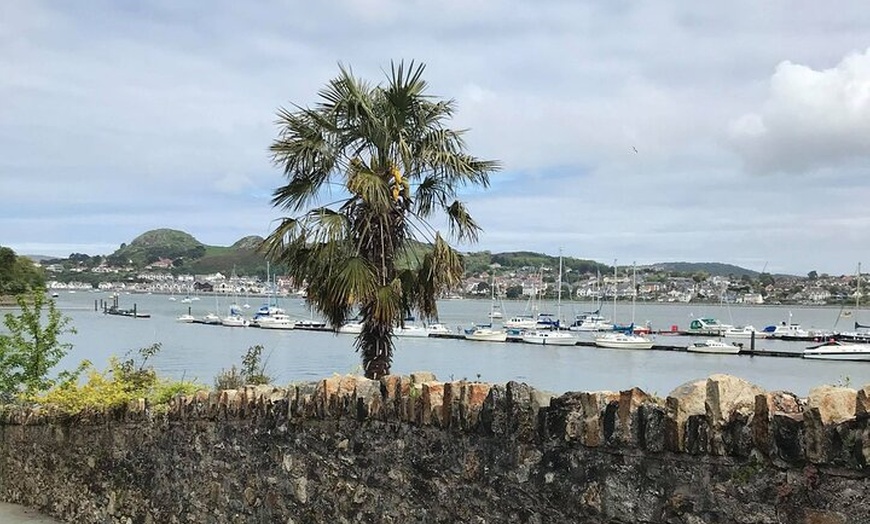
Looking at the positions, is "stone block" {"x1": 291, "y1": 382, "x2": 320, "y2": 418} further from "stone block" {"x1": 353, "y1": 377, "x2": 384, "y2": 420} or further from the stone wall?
"stone block" {"x1": 353, "y1": 377, "x2": 384, "y2": 420}

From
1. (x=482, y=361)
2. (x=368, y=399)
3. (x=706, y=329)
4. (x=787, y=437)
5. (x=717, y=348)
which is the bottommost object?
(x=482, y=361)

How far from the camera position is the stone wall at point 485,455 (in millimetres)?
3020

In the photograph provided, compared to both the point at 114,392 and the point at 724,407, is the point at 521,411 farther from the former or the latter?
the point at 114,392

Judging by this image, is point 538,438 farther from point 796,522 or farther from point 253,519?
point 253,519

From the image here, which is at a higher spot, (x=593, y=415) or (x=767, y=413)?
(x=767, y=413)

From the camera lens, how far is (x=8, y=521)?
30.9 feet

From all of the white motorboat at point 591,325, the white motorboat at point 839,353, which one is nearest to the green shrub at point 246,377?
the white motorboat at point 839,353

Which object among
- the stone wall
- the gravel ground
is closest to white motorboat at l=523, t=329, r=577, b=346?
the gravel ground

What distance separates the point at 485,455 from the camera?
4406mm

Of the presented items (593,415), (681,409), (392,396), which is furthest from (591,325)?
(681,409)

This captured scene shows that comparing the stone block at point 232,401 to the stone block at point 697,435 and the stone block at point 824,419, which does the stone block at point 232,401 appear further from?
the stone block at point 824,419

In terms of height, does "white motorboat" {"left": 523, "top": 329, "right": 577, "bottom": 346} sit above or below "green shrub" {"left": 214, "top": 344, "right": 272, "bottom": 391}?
below

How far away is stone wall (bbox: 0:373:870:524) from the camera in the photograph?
9.91 feet

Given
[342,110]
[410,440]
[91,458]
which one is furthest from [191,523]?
[342,110]
